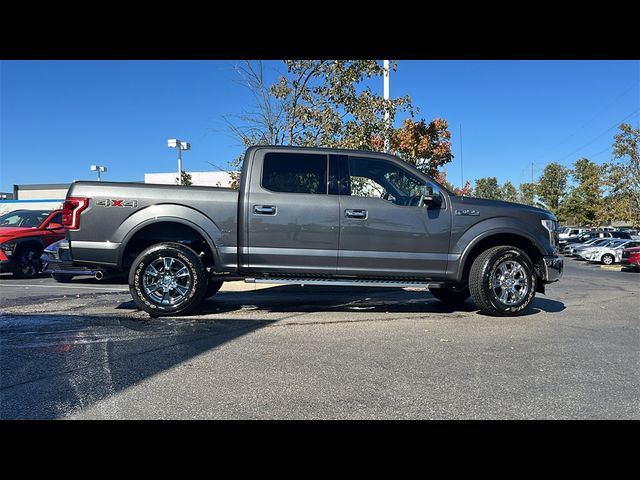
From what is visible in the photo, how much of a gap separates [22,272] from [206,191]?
8.18m

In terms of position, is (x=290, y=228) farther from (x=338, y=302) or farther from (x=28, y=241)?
(x=28, y=241)

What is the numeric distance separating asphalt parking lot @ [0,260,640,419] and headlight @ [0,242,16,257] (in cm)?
476

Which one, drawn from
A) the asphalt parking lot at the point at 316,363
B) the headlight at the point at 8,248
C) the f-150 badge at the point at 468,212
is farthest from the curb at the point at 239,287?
the headlight at the point at 8,248

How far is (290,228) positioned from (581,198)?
152 feet

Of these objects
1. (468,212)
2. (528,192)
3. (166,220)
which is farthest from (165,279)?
(528,192)

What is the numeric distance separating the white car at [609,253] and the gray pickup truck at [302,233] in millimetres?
21365

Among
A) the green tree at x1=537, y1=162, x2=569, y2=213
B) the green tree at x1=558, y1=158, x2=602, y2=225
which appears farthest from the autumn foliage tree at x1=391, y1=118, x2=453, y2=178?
the green tree at x1=537, y1=162, x2=569, y2=213

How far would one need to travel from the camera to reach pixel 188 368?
148 inches

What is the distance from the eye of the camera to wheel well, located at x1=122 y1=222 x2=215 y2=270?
19.0 feet

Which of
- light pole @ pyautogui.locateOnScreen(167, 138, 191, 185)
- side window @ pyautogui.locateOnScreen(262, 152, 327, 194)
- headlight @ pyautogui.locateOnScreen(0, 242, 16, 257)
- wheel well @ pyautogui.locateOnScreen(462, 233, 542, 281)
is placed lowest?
headlight @ pyautogui.locateOnScreen(0, 242, 16, 257)

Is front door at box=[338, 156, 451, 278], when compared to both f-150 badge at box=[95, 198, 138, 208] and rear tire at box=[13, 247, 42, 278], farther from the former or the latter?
rear tire at box=[13, 247, 42, 278]

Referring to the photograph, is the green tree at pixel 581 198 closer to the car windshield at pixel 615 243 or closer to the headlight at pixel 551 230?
the car windshield at pixel 615 243
